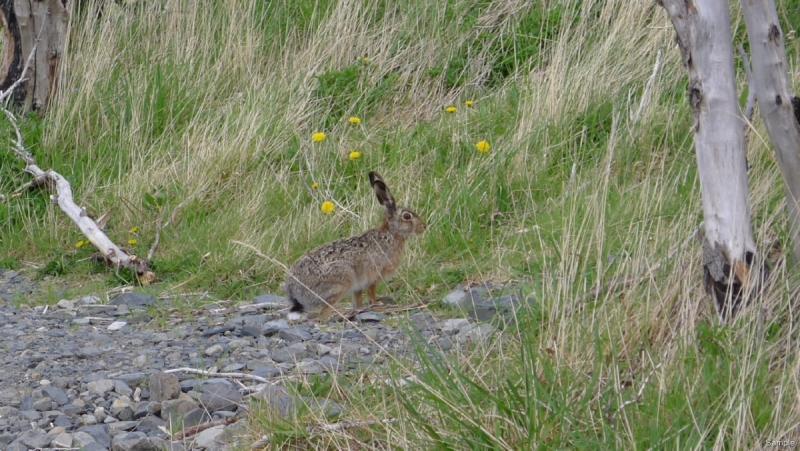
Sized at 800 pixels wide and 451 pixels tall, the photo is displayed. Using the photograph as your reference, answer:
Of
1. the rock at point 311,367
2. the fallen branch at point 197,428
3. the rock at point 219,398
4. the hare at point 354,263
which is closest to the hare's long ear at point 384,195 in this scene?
the hare at point 354,263

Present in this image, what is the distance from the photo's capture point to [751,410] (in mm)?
3299

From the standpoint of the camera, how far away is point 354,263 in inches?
243

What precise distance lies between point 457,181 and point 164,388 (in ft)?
11.0

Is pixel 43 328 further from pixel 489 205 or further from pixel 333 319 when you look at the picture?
pixel 489 205

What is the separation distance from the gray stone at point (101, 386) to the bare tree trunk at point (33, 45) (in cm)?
533

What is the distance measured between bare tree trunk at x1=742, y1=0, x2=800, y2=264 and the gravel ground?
4.38 ft

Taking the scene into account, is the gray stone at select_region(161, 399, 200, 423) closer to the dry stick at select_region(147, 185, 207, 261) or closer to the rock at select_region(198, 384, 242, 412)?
the rock at select_region(198, 384, 242, 412)

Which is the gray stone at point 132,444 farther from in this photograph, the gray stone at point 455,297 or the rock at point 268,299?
the rock at point 268,299

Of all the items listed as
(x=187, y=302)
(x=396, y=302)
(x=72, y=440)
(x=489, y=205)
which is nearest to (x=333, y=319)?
(x=396, y=302)

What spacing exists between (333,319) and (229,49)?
436 cm

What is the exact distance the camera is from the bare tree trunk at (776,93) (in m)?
4.06

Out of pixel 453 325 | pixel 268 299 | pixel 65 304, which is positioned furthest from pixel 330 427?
pixel 65 304

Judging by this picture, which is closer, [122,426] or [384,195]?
[122,426]

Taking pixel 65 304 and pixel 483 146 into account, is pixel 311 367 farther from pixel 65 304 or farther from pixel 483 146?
pixel 483 146
